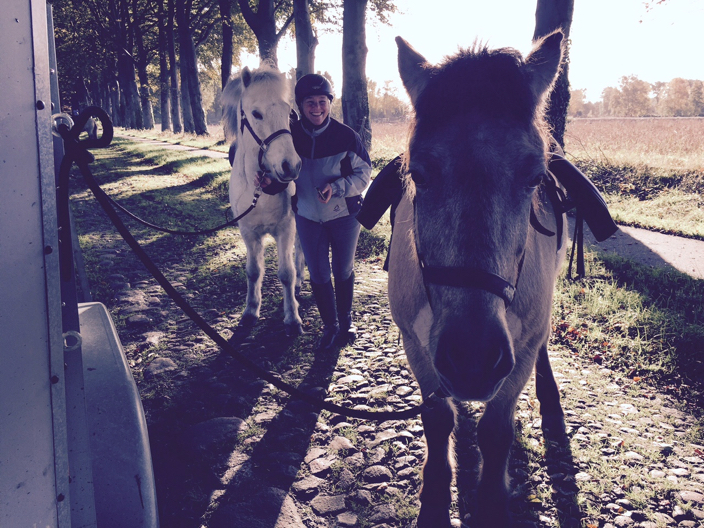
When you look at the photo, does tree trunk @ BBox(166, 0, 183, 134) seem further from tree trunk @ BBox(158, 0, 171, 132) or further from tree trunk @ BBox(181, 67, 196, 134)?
tree trunk @ BBox(181, 67, 196, 134)

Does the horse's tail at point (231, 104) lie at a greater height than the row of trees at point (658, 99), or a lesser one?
lesser

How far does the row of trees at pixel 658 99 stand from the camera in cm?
7188

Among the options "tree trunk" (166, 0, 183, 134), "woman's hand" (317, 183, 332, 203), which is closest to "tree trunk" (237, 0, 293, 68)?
"woman's hand" (317, 183, 332, 203)

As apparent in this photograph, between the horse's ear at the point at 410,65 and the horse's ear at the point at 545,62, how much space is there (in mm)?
495

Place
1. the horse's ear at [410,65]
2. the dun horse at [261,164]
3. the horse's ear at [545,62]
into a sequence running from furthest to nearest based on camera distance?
the dun horse at [261,164] < the horse's ear at [410,65] < the horse's ear at [545,62]

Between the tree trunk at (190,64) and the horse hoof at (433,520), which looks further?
the tree trunk at (190,64)

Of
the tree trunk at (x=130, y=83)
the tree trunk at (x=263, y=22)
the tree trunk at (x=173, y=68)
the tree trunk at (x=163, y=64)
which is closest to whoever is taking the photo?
the tree trunk at (x=263, y=22)

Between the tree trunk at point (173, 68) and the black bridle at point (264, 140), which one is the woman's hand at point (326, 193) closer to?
the black bridle at point (264, 140)

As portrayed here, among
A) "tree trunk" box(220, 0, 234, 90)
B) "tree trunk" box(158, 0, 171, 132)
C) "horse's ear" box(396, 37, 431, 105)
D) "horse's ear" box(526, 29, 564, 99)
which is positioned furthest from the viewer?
"tree trunk" box(158, 0, 171, 132)

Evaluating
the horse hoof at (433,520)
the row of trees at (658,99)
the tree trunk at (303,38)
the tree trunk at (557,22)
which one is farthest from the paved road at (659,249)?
the row of trees at (658,99)

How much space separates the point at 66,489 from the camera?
118 cm

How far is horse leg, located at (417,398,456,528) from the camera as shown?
2334 millimetres

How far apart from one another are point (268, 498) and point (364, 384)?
1377 mm

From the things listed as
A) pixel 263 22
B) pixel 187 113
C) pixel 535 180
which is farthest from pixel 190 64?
pixel 535 180
